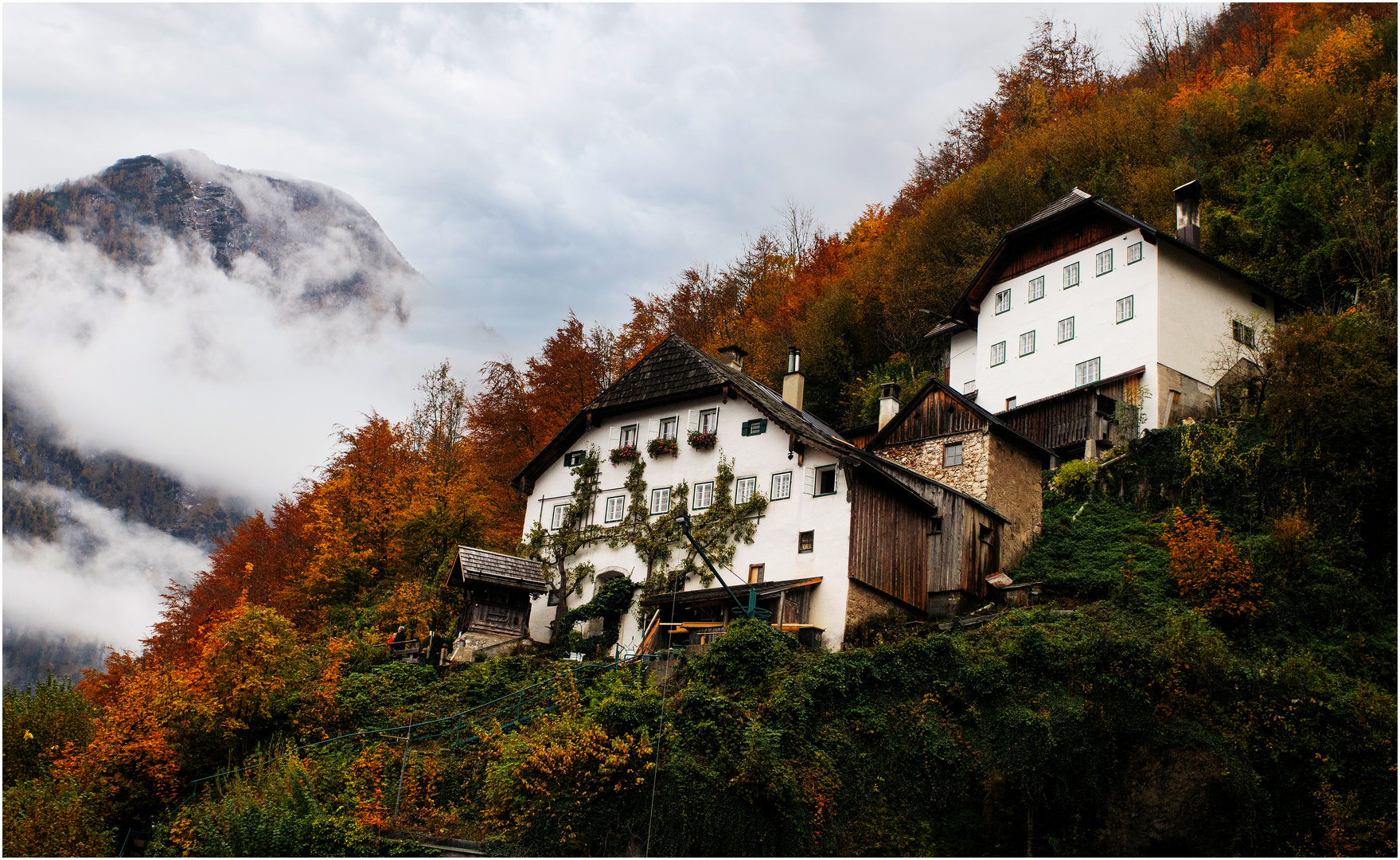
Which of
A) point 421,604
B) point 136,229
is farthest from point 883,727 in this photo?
point 136,229

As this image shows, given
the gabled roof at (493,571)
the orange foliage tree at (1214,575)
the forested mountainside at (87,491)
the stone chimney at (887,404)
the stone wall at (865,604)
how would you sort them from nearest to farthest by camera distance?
the orange foliage tree at (1214,575) → the stone wall at (865,604) → the gabled roof at (493,571) → the stone chimney at (887,404) → the forested mountainside at (87,491)

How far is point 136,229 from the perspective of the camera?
411ft

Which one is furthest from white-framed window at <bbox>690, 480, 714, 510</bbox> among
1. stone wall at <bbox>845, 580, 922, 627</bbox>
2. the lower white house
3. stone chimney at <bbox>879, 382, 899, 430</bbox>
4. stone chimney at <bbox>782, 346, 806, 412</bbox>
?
stone chimney at <bbox>879, 382, 899, 430</bbox>

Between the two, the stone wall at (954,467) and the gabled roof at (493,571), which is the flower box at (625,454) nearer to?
the gabled roof at (493,571)

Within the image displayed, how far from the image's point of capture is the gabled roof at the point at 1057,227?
3788cm

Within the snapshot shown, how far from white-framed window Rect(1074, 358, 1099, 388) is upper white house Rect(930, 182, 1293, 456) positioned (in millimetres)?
42

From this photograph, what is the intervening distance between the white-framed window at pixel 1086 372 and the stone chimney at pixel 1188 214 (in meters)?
6.95

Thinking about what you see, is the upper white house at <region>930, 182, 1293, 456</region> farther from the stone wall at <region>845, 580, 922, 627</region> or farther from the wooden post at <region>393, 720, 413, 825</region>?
the wooden post at <region>393, 720, 413, 825</region>

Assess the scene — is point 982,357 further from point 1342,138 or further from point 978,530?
point 1342,138

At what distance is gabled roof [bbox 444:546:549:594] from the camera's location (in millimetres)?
31984

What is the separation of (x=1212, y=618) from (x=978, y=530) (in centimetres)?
729

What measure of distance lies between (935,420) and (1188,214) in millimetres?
15329

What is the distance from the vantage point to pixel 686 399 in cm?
3453

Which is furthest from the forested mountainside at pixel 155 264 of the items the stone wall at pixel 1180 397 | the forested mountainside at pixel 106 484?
the stone wall at pixel 1180 397
